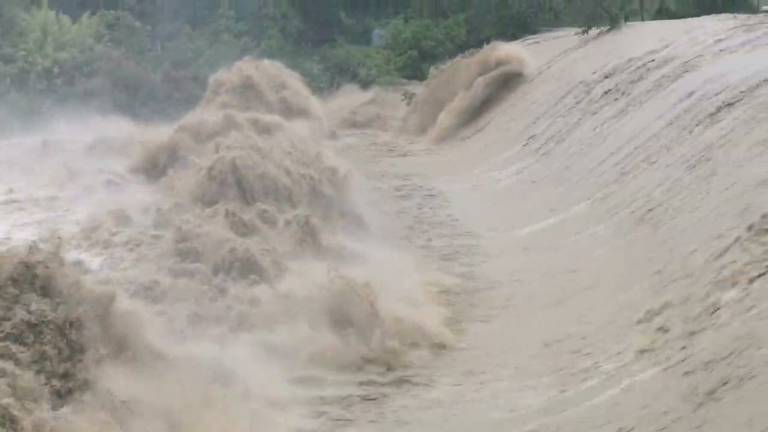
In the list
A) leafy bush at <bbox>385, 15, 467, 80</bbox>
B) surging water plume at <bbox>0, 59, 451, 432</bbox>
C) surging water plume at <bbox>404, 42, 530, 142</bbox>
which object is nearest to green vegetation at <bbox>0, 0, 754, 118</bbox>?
leafy bush at <bbox>385, 15, 467, 80</bbox>

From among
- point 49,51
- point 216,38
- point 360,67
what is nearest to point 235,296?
point 49,51

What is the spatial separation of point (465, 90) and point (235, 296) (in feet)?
45.6

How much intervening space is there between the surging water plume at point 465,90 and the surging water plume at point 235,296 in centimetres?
648

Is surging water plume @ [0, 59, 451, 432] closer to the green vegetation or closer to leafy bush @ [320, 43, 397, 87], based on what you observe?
the green vegetation

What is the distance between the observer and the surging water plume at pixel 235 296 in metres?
7.64

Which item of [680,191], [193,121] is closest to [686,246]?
[680,191]

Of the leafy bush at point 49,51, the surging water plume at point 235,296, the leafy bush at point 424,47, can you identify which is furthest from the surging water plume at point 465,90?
the leafy bush at point 49,51

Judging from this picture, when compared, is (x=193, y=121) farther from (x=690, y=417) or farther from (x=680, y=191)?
(x=690, y=417)

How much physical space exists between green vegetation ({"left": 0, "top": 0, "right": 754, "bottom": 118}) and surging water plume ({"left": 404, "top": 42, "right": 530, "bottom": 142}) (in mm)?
1797

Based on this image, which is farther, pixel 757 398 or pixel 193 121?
pixel 193 121

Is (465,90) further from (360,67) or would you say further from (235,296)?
(235,296)

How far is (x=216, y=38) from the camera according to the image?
35156 mm

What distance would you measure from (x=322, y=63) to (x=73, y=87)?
7.46 meters

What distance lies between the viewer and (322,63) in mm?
32844
